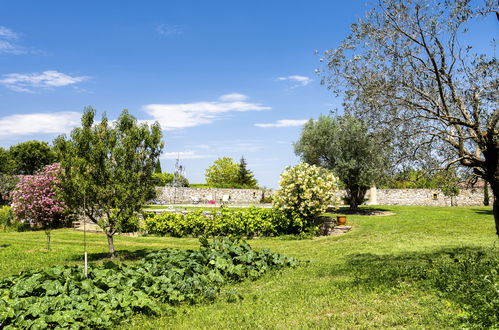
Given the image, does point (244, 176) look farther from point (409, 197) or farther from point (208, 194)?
point (409, 197)

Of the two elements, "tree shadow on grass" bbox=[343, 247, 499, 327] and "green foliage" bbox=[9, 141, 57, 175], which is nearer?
"tree shadow on grass" bbox=[343, 247, 499, 327]

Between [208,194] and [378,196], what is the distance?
18374mm

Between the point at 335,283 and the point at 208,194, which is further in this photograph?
the point at 208,194

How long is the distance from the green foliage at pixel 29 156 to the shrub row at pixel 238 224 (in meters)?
43.0

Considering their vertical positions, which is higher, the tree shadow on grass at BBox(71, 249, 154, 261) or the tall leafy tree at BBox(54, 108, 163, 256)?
the tall leafy tree at BBox(54, 108, 163, 256)

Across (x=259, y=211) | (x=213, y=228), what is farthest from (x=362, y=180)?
(x=213, y=228)

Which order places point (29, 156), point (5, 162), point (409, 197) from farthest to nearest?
point (29, 156)
point (5, 162)
point (409, 197)

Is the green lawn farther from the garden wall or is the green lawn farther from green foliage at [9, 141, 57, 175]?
green foliage at [9, 141, 57, 175]

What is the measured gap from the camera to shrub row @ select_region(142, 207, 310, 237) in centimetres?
1706

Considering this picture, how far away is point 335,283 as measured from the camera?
7.88 m

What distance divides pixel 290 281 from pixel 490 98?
574cm

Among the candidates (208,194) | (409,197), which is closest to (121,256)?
(409,197)

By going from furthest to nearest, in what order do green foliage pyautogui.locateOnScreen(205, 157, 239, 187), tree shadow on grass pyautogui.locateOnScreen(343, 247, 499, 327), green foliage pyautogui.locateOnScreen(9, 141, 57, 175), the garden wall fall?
green foliage pyautogui.locateOnScreen(205, 157, 239, 187), green foliage pyautogui.locateOnScreen(9, 141, 57, 175), the garden wall, tree shadow on grass pyautogui.locateOnScreen(343, 247, 499, 327)

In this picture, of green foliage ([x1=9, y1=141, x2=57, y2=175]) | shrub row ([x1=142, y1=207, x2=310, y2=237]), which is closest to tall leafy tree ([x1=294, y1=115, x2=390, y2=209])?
shrub row ([x1=142, y1=207, x2=310, y2=237])
